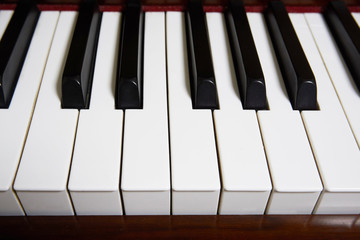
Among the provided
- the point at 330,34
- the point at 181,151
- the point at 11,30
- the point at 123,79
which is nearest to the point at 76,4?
the point at 11,30

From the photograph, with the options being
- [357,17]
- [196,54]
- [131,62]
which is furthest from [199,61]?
[357,17]

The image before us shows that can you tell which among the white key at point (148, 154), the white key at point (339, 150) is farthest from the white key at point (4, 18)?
the white key at point (339, 150)

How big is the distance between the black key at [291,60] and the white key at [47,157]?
1.70ft

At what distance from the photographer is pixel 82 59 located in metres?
0.95

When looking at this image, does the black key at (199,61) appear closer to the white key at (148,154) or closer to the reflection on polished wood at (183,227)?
the white key at (148,154)

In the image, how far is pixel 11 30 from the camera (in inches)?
40.4

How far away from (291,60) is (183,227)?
0.49m

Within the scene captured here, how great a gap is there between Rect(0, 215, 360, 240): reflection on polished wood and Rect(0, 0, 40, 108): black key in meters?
0.29

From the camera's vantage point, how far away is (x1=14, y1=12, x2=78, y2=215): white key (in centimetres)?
76

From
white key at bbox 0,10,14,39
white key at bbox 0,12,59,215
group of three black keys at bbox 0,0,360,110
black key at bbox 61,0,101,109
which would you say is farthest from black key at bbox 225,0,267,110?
white key at bbox 0,10,14,39

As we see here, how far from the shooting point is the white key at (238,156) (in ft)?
2.51

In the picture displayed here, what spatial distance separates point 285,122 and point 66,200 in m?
0.50

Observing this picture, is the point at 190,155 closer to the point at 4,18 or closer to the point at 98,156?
the point at 98,156

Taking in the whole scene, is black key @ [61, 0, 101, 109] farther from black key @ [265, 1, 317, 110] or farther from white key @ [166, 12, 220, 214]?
black key @ [265, 1, 317, 110]
